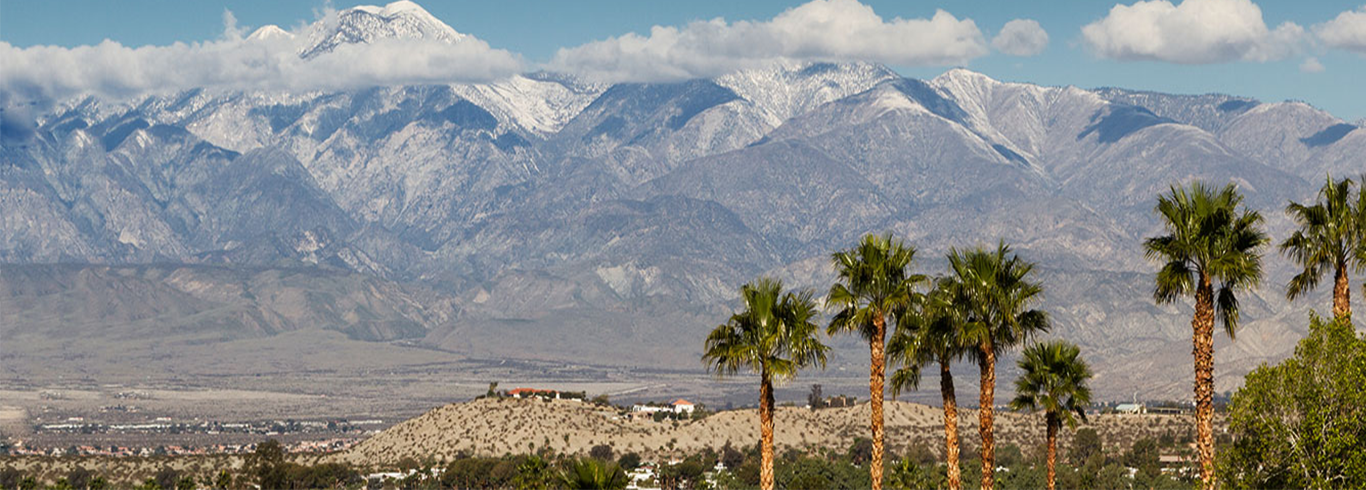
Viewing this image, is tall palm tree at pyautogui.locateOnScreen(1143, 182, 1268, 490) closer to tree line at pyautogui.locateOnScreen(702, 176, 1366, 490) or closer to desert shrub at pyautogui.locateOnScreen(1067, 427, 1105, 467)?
tree line at pyautogui.locateOnScreen(702, 176, 1366, 490)

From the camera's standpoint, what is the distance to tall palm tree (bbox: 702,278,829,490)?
44.4 m

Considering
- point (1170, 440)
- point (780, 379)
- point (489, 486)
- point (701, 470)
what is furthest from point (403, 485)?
point (780, 379)

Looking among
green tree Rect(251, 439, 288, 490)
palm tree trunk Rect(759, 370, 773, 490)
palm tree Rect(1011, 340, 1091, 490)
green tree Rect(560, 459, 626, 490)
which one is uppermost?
palm tree Rect(1011, 340, 1091, 490)

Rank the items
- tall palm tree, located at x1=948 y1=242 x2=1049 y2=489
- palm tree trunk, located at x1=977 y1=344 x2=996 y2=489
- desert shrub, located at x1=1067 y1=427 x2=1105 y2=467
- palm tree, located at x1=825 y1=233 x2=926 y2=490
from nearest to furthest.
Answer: tall palm tree, located at x1=948 y1=242 x2=1049 y2=489 < palm tree, located at x1=825 y1=233 x2=926 y2=490 < palm tree trunk, located at x1=977 y1=344 x2=996 y2=489 < desert shrub, located at x1=1067 y1=427 x2=1105 y2=467

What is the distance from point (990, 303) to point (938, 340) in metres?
1.68

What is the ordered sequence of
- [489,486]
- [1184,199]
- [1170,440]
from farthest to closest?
[1170,440]
[489,486]
[1184,199]

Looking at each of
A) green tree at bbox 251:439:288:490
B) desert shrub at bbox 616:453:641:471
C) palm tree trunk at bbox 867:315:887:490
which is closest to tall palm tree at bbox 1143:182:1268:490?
palm tree trunk at bbox 867:315:887:490

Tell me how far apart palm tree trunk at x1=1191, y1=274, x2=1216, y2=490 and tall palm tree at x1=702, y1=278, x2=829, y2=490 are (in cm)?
890

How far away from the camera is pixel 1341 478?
39.8 m

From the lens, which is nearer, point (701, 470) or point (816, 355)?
point (816, 355)

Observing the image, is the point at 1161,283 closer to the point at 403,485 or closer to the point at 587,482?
the point at 587,482

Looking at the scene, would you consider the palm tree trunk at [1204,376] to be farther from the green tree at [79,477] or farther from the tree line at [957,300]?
the green tree at [79,477]

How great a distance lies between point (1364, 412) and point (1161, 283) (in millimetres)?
5264

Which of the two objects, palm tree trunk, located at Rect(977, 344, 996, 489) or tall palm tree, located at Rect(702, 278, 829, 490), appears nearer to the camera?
tall palm tree, located at Rect(702, 278, 829, 490)
